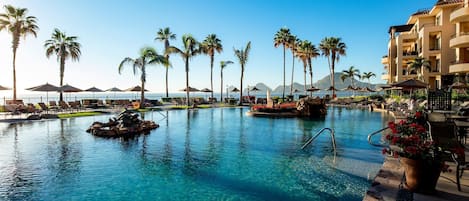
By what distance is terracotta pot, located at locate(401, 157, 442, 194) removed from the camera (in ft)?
14.7

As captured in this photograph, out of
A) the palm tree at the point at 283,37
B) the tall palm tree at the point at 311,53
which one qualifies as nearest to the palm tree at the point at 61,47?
the palm tree at the point at 283,37

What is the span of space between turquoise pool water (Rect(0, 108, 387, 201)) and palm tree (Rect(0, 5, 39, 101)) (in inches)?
712

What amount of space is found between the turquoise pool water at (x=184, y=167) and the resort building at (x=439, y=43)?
23181mm

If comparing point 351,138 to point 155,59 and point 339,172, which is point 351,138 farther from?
point 155,59

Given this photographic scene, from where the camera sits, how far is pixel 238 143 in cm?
1237

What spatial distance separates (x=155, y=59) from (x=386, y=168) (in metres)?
26.8

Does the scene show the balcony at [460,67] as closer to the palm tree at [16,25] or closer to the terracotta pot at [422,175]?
the terracotta pot at [422,175]

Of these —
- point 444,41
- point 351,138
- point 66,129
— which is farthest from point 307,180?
point 444,41

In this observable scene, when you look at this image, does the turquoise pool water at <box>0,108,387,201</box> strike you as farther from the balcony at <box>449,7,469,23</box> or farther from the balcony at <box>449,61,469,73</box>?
the balcony at <box>449,7,469,23</box>

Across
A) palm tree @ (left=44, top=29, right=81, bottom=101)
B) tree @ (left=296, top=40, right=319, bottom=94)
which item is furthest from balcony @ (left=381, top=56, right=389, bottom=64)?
palm tree @ (left=44, top=29, right=81, bottom=101)

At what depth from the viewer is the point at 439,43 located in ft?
108

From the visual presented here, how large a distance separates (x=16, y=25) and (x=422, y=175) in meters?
33.6

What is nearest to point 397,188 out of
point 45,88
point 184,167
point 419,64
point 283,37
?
point 184,167

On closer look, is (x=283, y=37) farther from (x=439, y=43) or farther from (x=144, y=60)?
(x=144, y=60)
